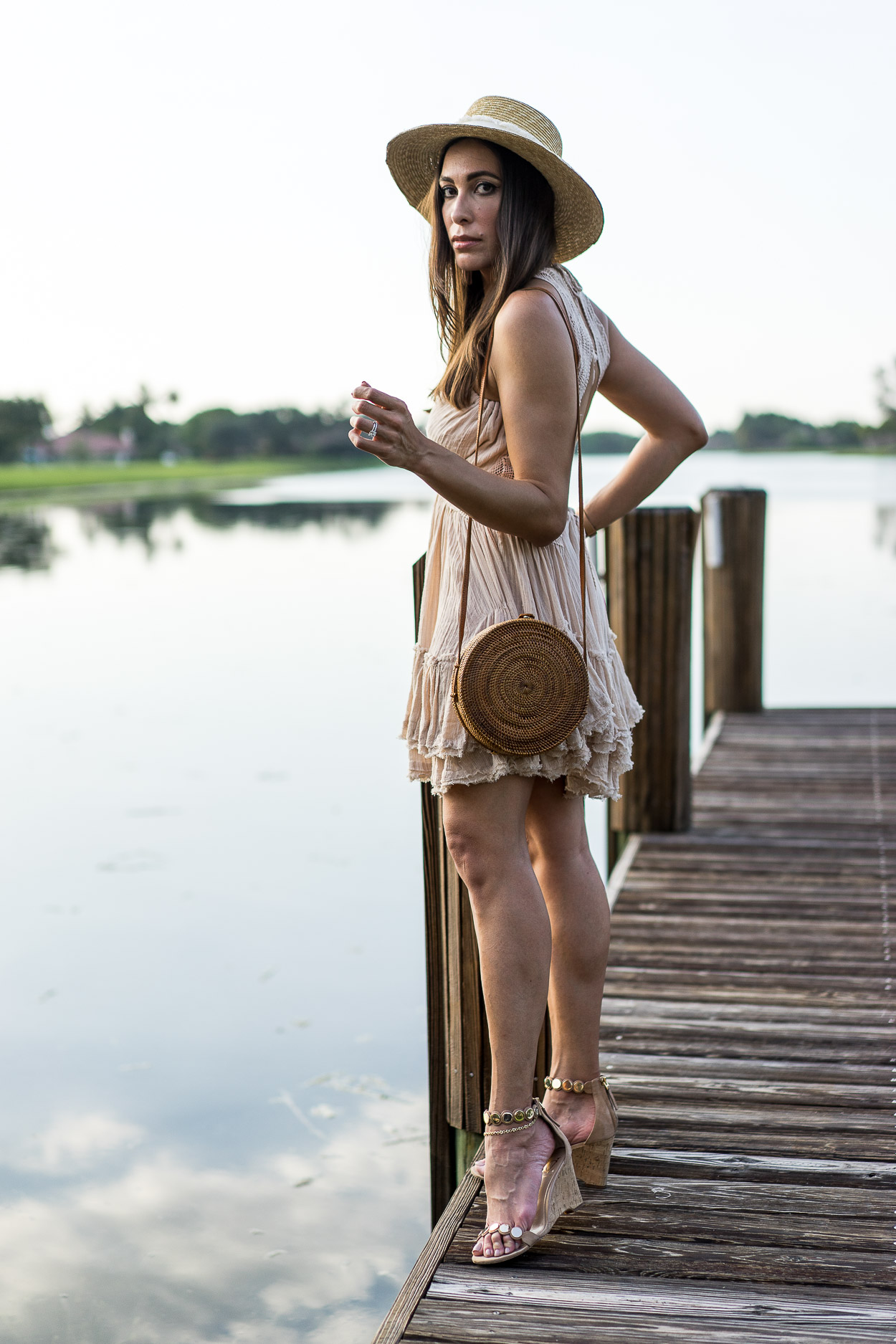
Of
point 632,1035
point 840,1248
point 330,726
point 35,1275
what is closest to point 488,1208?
point 840,1248

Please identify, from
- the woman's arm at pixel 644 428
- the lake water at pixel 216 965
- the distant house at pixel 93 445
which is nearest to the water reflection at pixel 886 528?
the lake water at pixel 216 965

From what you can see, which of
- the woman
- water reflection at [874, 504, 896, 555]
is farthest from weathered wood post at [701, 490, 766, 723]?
water reflection at [874, 504, 896, 555]

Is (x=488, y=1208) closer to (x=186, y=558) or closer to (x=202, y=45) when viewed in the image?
(x=202, y=45)

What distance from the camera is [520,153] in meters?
1.66

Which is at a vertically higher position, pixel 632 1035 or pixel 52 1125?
pixel 632 1035

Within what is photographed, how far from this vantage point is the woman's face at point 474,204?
1670mm

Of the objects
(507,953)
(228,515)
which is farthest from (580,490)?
(228,515)

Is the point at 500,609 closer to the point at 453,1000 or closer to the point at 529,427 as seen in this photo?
the point at 529,427

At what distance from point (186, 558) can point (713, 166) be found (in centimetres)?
960

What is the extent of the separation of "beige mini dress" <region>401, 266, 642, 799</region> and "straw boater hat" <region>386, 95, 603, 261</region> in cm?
8

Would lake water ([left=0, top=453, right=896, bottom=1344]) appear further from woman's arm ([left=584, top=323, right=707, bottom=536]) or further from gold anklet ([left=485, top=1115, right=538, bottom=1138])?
woman's arm ([left=584, top=323, right=707, bottom=536])

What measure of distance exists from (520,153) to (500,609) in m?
0.60

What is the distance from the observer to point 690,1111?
88.4 inches

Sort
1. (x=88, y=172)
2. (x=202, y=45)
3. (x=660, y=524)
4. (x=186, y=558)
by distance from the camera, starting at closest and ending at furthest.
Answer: (x=660, y=524), (x=202, y=45), (x=186, y=558), (x=88, y=172)
